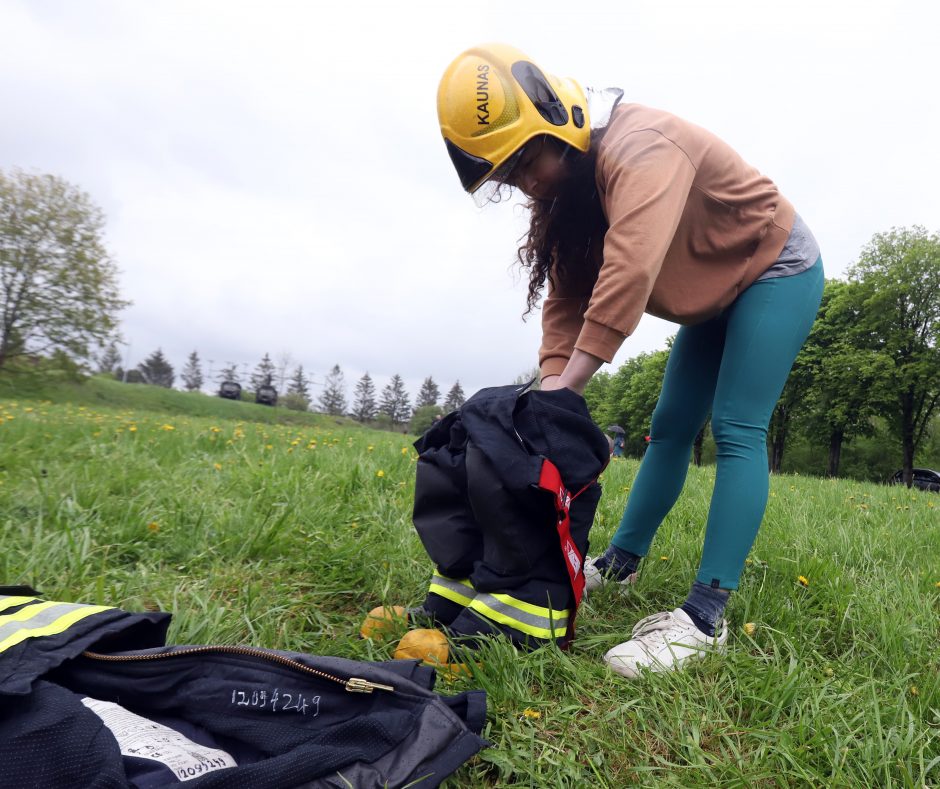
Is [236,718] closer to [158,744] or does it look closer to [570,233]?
[158,744]

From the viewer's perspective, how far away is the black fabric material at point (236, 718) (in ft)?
3.13

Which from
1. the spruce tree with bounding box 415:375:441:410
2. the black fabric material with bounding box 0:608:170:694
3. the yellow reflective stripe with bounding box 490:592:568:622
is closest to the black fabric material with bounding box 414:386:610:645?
the yellow reflective stripe with bounding box 490:592:568:622

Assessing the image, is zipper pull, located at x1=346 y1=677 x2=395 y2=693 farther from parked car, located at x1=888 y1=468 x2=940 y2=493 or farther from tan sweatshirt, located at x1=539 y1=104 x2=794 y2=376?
parked car, located at x1=888 y1=468 x2=940 y2=493

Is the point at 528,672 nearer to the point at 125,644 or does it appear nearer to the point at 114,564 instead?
the point at 125,644

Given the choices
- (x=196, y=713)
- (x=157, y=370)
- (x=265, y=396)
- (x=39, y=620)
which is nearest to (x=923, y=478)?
(x=196, y=713)

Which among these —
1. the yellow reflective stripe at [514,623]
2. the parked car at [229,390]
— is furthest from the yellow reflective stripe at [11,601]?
the parked car at [229,390]

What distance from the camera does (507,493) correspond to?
1587mm

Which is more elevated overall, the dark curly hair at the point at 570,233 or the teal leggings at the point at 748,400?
the dark curly hair at the point at 570,233

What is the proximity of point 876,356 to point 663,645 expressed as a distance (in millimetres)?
24721

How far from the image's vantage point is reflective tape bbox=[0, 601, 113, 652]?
1.16 m

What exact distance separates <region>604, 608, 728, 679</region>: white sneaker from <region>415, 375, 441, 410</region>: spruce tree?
94185mm

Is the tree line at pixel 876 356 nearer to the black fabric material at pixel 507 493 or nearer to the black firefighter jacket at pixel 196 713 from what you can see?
the black fabric material at pixel 507 493

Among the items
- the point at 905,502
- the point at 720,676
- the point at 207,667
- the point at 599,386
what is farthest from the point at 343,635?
the point at 599,386

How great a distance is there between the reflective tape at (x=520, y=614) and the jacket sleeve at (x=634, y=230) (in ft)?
2.53
